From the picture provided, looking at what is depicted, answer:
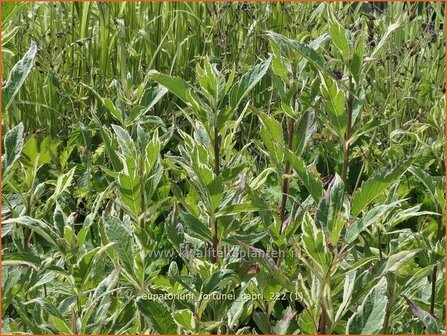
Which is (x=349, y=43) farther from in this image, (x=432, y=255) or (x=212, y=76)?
(x=432, y=255)

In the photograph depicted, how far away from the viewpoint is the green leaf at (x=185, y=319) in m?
1.17

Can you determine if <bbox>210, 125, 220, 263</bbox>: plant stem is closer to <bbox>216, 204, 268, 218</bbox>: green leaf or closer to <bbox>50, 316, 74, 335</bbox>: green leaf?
<bbox>216, 204, 268, 218</bbox>: green leaf

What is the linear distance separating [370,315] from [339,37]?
491mm

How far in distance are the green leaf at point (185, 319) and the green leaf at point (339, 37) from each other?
524mm

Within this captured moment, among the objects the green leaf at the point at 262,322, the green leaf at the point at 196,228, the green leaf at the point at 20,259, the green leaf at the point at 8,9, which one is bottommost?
the green leaf at the point at 262,322

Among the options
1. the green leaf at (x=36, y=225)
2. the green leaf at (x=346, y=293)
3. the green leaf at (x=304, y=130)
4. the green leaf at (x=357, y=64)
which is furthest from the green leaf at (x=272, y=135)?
the green leaf at (x=36, y=225)

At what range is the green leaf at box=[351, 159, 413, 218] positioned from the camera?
4.00ft

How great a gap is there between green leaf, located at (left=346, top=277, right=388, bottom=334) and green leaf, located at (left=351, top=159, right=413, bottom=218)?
15 centimetres

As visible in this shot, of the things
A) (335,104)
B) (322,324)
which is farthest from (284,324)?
(335,104)

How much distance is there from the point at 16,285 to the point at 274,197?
83 cm

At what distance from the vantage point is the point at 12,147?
52.4 inches

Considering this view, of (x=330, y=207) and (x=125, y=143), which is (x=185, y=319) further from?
(x=125, y=143)

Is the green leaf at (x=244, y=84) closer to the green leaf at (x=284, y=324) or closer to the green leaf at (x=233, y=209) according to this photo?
the green leaf at (x=233, y=209)

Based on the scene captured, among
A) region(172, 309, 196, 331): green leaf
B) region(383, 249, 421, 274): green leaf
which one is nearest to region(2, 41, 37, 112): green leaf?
region(172, 309, 196, 331): green leaf
